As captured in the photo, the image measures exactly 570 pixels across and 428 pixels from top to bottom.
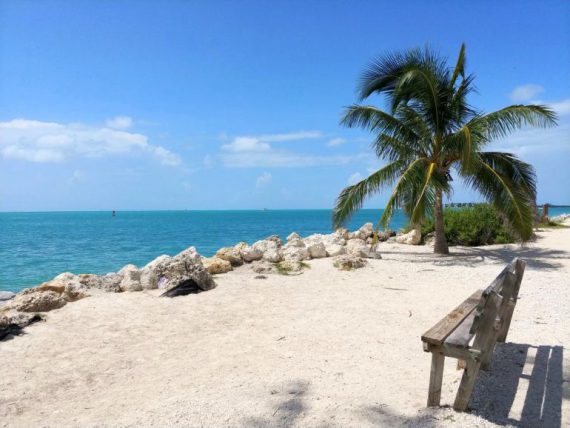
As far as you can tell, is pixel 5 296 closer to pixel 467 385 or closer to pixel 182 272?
pixel 182 272

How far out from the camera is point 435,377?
130 inches

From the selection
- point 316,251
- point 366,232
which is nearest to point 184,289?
point 316,251

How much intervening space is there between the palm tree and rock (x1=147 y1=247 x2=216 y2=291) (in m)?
5.45

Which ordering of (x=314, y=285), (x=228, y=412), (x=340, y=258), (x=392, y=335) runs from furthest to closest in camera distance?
(x=340, y=258) → (x=314, y=285) → (x=392, y=335) → (x=228, y=412)

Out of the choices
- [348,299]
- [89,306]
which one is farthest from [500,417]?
[89,306]

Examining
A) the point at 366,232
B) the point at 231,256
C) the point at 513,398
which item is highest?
the point at 366,232

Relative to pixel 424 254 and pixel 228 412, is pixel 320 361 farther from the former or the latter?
pixel 424 254

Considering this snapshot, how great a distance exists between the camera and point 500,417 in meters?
3.24

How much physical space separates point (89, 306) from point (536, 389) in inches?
284

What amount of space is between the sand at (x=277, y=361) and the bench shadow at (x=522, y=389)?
0.02 metres

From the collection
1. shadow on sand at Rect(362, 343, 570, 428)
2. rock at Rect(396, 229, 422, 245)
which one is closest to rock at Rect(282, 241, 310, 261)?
rock at Rect(396, 229, 422, 245)

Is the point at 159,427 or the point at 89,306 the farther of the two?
the point at 89,306

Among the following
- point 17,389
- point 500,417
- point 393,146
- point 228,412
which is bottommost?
point 17,389

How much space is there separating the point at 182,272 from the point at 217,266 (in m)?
1.60
